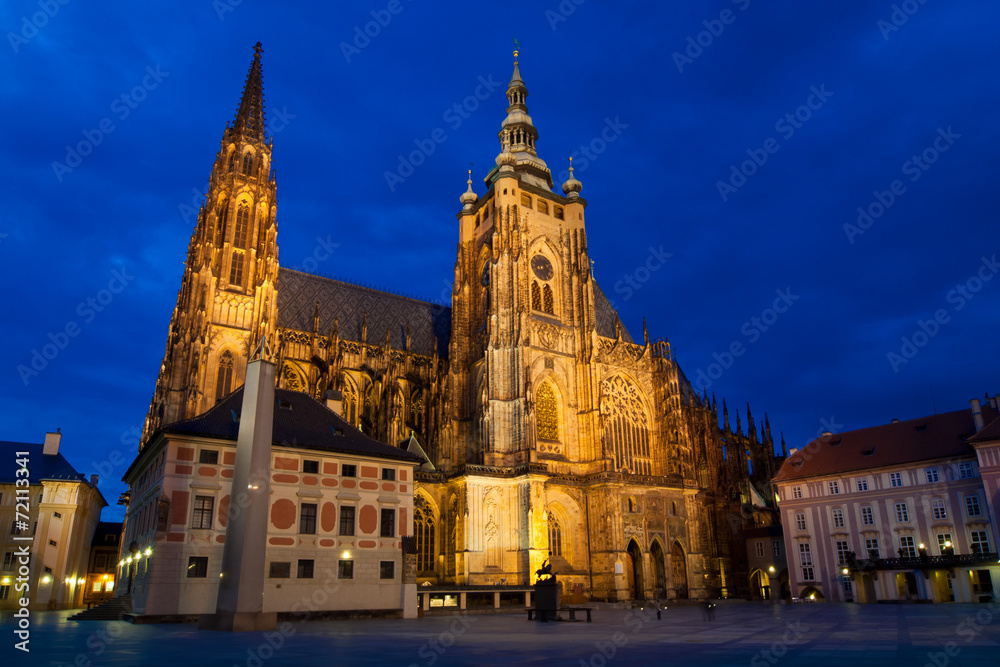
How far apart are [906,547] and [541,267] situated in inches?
1214

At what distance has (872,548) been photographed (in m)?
44.3

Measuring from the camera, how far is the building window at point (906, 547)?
4241cm

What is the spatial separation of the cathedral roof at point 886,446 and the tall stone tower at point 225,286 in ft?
128

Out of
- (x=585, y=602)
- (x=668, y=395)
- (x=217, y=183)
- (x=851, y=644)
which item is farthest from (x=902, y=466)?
(x=217, y=183)

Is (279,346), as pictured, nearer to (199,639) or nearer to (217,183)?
(217,183)

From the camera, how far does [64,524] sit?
45.9m

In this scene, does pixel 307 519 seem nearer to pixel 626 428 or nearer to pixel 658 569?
pixel 658 569

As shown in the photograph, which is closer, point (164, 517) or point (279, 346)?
point (164, 517)

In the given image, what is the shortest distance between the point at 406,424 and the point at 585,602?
1929 cm

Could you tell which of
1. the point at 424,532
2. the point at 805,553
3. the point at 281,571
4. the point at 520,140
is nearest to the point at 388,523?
the point at 281,571

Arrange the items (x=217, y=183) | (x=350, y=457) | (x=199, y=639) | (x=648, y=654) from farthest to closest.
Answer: (x=217, y=183), (x=350, y=457), (x=199, y=639), (x=648, y=654)

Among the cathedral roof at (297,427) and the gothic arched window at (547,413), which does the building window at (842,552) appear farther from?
the cathedral roof at (297,427)

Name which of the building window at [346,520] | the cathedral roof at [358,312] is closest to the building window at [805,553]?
the cathedral roof at [358,312]

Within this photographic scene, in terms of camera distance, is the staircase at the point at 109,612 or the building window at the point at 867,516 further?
the building window at the point at 867,516
